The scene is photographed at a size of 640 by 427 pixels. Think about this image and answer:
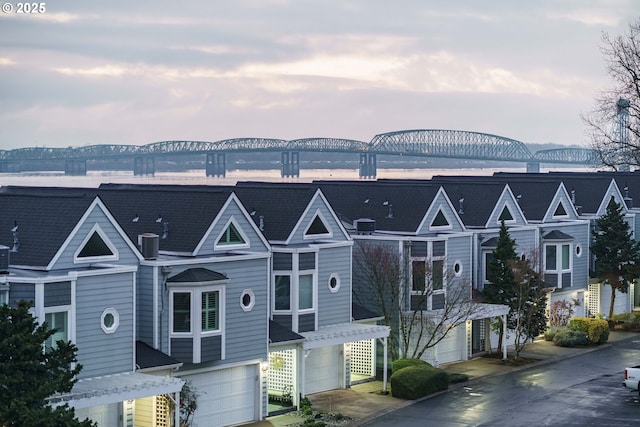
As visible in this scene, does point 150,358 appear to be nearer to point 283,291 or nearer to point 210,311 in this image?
point 210,311

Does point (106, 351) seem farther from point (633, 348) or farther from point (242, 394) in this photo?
point (633, 348)

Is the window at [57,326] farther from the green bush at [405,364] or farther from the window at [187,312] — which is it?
the green bush at [405,364]

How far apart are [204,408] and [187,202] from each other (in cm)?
690

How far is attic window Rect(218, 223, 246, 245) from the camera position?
36.4m

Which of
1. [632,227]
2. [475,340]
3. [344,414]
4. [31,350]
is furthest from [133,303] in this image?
[632,227]

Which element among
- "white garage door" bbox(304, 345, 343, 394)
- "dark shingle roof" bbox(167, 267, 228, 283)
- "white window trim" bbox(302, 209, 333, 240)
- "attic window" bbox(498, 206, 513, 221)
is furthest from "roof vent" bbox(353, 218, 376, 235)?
"dark shingle roof" bbox(167, 267, 228, 283)

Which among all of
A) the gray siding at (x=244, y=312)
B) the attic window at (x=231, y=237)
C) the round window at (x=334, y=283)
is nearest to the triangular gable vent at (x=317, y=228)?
the round window at (x=334, y=283)

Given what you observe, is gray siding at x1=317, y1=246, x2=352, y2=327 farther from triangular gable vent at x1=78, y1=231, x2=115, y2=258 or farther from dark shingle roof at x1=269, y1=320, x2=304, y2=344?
triangular gable vent at x1=78, y1=231, x2=115, y2=258

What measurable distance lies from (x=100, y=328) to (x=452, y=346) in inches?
806

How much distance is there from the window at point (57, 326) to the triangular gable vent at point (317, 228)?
13137 millimetres

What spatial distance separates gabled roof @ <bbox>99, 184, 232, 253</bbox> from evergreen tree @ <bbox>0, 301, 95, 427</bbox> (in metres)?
10.2

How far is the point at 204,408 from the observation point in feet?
115

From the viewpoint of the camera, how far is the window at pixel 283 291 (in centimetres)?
3984

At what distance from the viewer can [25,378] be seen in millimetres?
25484
